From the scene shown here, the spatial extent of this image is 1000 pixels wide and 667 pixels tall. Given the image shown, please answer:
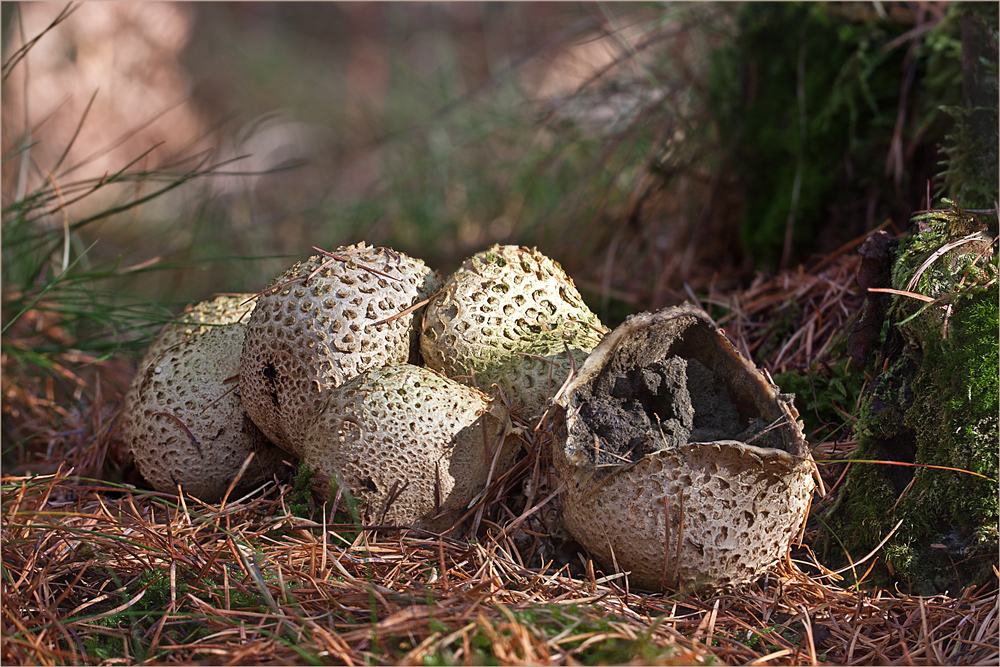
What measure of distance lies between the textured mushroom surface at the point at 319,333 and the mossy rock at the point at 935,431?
52.7 inches

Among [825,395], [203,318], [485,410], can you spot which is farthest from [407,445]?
[825,395]

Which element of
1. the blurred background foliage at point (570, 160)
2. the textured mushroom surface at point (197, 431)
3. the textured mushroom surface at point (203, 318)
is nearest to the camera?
the textured mushroom surface at point (197, 431)

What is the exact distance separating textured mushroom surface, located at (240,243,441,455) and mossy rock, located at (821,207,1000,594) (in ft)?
4.40

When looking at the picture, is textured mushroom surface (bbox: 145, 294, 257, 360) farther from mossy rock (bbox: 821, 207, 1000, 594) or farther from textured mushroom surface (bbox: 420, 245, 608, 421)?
mossy rock (bbox: 821, 207, 1000, 594)

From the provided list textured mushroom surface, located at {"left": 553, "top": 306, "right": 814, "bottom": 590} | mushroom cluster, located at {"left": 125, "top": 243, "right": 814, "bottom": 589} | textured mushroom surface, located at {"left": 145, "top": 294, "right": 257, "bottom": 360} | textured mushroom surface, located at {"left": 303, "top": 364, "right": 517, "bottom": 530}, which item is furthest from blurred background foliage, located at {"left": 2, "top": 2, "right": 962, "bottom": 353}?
textured mushroom surface, located at {"left": 553, "top": 306, "right": 814, "bottom": 590}

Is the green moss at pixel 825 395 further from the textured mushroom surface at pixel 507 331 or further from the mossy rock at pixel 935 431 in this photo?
the textured mushroom surface at pixel 507 331

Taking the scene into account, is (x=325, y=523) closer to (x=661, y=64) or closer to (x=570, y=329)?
(x=570, y=329)

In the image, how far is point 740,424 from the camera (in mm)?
2051

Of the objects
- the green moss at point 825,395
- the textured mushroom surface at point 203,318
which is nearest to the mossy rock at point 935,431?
the green moss at point 825,395

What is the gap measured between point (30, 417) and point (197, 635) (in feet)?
6.60

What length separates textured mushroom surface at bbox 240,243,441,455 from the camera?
215 centimetres

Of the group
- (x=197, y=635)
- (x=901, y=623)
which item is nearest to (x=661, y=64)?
(x=901, y=623)

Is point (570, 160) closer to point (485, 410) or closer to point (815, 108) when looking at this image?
point (815, 108)

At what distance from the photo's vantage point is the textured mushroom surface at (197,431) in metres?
2.32
